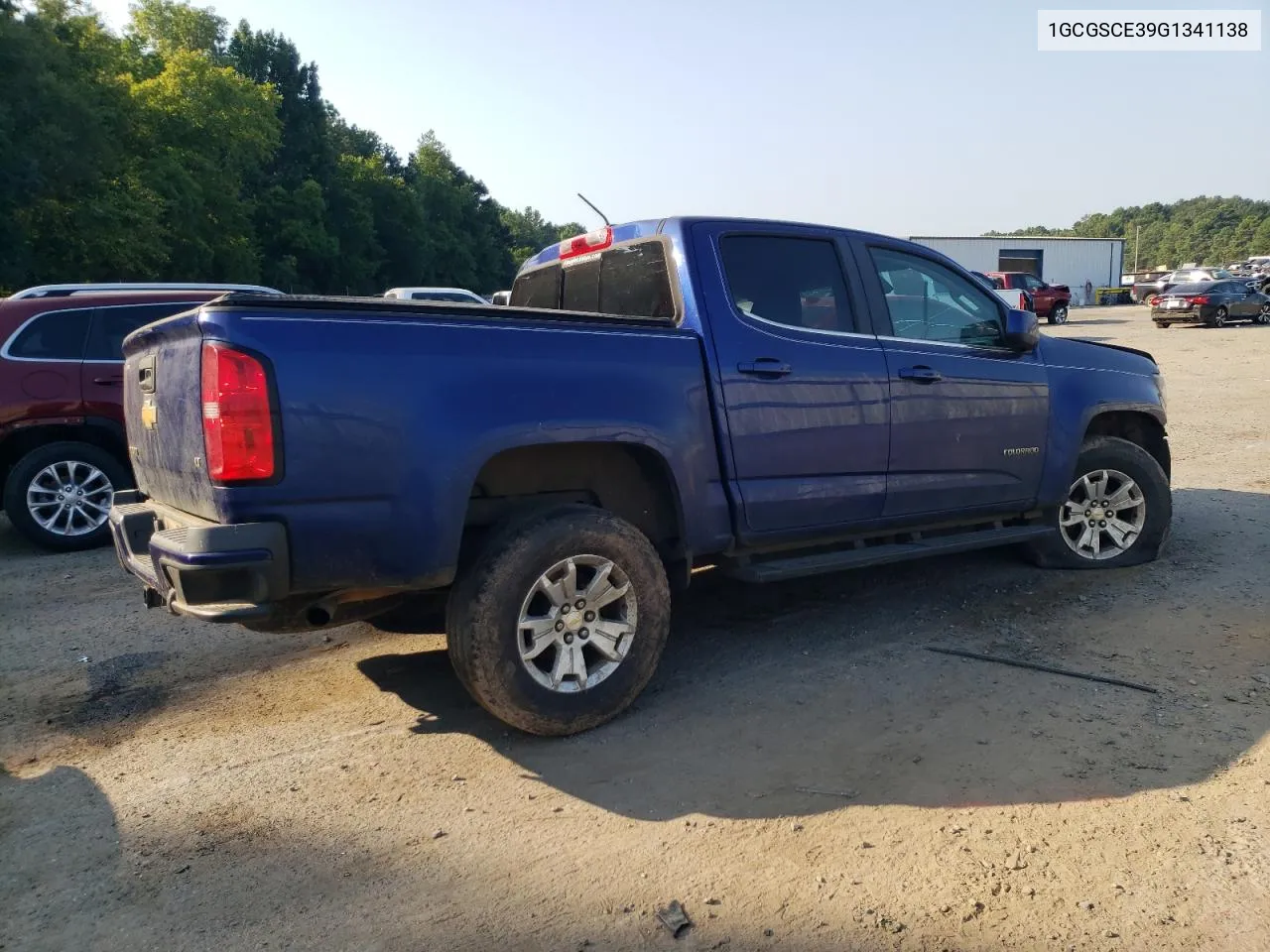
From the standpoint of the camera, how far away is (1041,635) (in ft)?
15.2

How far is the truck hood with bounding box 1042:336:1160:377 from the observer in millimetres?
5320

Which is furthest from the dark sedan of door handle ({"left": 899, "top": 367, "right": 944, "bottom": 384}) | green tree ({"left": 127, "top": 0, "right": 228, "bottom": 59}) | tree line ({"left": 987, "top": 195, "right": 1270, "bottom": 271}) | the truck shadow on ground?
tree line ({"left": 987, "top": 195, "right": 1270, "bottom": 271})

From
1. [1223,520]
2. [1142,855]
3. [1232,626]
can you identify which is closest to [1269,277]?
[1223,520]

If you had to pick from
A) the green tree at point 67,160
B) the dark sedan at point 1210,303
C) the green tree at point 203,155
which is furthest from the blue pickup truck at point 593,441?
the green tree at point 203,155

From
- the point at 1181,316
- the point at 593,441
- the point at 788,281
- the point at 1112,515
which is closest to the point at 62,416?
the point at 593,441

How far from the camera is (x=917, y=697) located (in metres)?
3.99

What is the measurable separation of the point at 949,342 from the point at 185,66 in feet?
131

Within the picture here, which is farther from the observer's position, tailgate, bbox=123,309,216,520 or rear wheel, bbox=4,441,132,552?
rear wheel, bbox=4,441,132,552

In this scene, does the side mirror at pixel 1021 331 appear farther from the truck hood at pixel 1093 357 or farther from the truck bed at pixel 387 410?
the truck bed at pixel 387 410

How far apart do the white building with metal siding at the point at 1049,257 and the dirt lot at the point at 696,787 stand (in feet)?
156

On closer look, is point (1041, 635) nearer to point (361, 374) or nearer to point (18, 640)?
point (361, 374)

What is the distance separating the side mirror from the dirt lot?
1.39m

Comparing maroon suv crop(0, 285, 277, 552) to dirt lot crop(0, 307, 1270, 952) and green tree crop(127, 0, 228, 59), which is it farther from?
green tree crop(127, 0, 228, 59)

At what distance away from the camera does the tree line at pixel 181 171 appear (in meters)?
25.7
